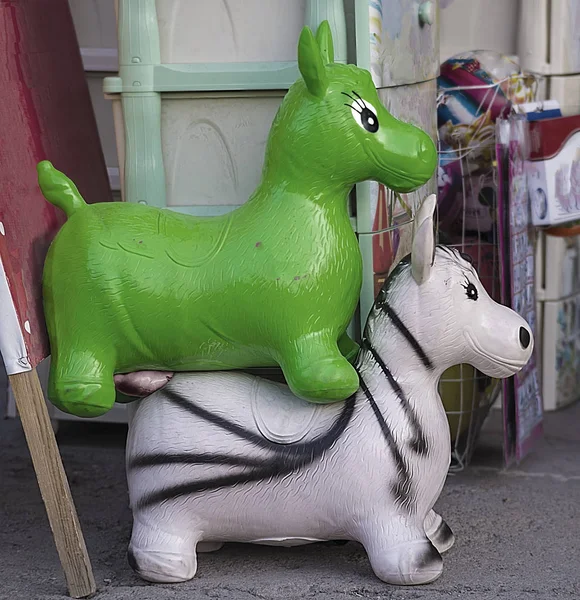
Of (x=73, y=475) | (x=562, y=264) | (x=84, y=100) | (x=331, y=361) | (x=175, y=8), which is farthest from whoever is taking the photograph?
(x=562, y=264)

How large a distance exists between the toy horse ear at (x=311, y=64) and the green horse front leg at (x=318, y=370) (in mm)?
471

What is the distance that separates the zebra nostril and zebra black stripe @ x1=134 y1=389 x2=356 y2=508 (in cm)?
36

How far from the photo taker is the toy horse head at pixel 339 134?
1983mm

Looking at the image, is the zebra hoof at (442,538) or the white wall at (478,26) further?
the white wall at (478,26)

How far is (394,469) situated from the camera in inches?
79.4

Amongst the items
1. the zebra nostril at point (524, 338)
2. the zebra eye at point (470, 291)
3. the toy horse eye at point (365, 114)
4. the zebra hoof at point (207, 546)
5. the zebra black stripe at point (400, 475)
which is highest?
the toy horse eye at point (365, 114)

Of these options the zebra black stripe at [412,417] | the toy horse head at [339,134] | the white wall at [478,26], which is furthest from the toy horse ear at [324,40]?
the white wall at [478,26]

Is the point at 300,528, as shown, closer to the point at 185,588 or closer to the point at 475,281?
the point at 185,588

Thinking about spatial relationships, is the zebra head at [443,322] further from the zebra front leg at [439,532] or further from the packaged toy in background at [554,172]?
the packaged toy in background at [554,172]

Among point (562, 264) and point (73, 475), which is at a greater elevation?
point (562, 264)

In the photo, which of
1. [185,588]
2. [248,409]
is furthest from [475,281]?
[185,588]

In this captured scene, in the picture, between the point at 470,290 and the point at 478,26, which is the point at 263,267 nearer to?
the point at 470,290

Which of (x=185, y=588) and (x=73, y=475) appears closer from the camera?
(x=185, y=588)

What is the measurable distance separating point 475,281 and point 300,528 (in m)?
0.61
